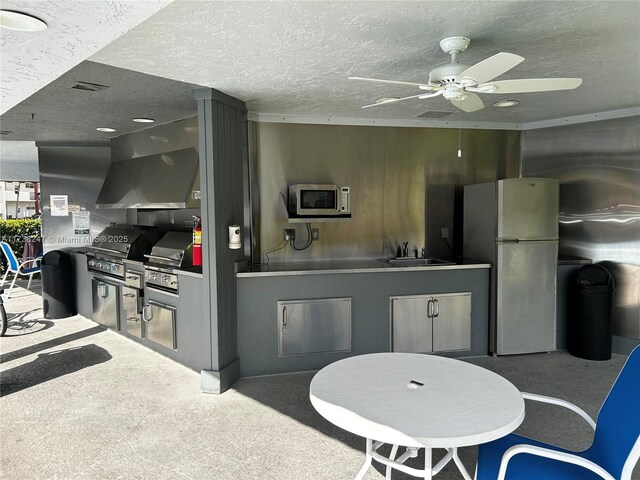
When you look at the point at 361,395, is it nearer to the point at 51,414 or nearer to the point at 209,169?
the point at 209,169

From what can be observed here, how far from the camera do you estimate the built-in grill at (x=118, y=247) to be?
4.80 metres

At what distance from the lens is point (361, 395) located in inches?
71.1

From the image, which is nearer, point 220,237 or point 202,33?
point 202,33

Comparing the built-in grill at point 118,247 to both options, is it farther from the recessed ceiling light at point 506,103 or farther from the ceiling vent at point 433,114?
the recessed ceiling light at point 506,103

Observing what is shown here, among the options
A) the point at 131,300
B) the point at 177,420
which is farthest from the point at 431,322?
the point at 131,300

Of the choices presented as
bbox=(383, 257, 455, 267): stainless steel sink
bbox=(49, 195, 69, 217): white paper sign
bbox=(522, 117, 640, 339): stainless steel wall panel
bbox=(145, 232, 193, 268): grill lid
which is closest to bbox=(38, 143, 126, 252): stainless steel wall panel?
bbox=(49, 195, 69, 217): white paper sign

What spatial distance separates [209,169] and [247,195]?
1.11 metres

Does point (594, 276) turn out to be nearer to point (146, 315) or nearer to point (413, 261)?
point (413, 261)

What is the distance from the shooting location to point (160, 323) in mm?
4180

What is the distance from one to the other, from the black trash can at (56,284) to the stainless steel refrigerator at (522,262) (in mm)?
5321

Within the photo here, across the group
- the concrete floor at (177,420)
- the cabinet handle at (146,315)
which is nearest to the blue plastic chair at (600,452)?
the concrete floor at (177,420)

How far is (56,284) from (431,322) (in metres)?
4.86

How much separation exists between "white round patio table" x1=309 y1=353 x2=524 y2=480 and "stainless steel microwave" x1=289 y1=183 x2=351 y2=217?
237 cm

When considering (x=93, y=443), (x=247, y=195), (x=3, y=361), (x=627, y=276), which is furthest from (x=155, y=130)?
(x=627, y=276)
